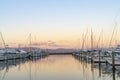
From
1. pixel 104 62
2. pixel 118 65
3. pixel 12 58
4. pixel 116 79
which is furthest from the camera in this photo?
pixel 12 58

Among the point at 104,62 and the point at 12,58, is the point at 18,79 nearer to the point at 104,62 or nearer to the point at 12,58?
the point at 104,62

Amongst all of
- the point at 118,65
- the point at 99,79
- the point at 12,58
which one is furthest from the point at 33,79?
the point at 12,58

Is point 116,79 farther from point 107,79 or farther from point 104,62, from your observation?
point 104,62

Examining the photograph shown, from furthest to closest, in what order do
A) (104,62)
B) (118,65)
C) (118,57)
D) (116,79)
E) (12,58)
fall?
1. (12,58)
2. (104,62)
3. (118,57)
4. (118,65)
5. (116,79)

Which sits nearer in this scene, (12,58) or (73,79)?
(73,79)

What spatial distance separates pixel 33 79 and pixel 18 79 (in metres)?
1.78

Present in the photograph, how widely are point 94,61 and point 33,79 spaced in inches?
1179

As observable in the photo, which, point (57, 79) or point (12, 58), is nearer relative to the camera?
point (57, 79)

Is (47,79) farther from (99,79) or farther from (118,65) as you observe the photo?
(118,65)

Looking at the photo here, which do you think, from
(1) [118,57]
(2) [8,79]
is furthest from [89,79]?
(1) [118,57]

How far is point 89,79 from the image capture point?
1387 inches

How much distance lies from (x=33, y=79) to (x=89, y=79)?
6.71 m

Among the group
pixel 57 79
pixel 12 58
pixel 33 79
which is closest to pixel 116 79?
pixel 57 79

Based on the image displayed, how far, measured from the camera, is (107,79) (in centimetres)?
3353
